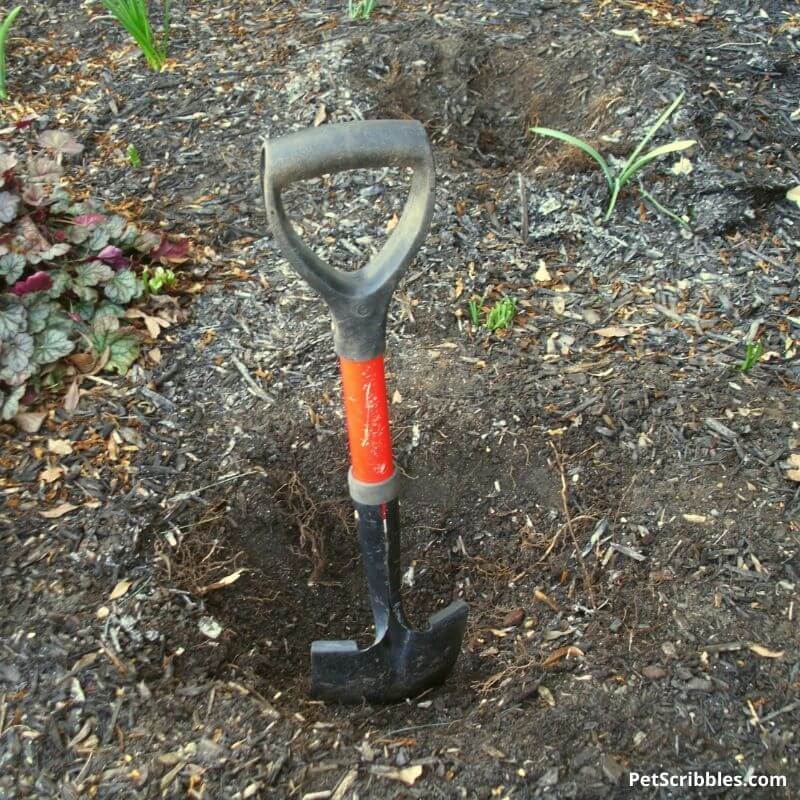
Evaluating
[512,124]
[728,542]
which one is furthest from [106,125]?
[728,542]

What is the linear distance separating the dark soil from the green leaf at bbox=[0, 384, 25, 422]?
124mm

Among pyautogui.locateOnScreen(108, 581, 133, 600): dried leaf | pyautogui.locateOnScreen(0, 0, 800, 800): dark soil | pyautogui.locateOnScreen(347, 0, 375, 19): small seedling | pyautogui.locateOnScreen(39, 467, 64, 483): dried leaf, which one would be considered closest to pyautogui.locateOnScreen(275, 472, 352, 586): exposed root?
pyautogui.locateOnScreen(0, 0, 800, 800): dark soil

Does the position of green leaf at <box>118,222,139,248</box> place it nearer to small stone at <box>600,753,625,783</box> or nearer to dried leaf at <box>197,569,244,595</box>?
dried leaf at <box>197,569,244,595</box>

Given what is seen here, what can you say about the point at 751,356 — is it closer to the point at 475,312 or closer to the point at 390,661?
the point at 475,312

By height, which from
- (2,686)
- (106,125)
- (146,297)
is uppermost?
(106,125)

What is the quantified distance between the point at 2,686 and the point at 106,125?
2180mm

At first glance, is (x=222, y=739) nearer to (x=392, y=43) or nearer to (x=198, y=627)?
(x=198, y=627)

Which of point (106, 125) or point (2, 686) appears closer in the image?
point (2, 686)

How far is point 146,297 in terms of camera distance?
8.96 feet

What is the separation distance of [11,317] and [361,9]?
206 cm

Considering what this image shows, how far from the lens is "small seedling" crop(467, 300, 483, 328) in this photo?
2715mm

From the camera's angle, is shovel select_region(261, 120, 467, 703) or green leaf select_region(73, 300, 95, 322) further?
green leaf select_region(73, 300, 95, 322)

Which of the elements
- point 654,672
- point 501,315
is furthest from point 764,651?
point 501,315

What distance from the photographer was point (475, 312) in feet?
8.90
